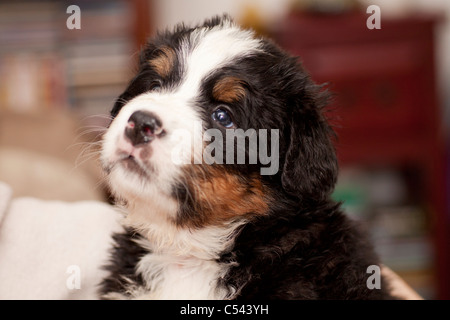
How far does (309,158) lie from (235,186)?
25 centimetres

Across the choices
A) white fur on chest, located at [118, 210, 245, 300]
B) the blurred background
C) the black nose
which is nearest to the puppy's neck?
Result: white fur on chest, located at [118, 210, 245, 300]

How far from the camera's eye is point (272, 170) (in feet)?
6.01

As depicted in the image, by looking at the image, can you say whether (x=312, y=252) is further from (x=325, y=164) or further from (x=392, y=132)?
(x=392, y=132)

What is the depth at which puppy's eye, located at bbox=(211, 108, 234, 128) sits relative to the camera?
70.4 inches

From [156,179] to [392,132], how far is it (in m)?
3.14

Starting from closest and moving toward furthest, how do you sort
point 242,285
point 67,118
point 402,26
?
point 242,285
point 402,26
point 67,118

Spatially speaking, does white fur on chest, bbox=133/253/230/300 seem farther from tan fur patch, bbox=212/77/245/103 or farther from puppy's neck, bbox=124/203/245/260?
tan fur patch, bbox=212/77/245/103

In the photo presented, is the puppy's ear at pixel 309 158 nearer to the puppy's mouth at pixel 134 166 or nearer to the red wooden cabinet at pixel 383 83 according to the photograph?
the puppy's mouth at pixel 134 166

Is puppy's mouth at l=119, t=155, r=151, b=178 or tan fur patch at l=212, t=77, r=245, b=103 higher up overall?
tan fur patch at l=212, t=77, r=245, b=103

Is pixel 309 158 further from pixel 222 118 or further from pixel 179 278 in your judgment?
pixel 179 278

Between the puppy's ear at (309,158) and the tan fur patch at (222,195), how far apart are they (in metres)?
0.09

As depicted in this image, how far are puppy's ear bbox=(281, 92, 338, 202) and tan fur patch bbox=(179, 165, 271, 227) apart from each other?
0.09m

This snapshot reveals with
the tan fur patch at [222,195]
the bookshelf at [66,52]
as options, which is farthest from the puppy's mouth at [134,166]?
the bookshelf at [66,52]
